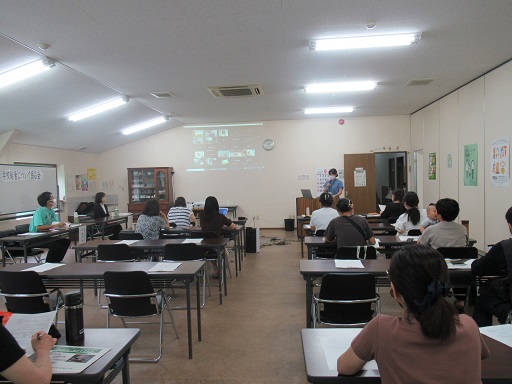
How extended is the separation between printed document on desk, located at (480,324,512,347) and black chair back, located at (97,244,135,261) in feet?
11.4

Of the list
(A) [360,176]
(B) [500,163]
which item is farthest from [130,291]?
(A) [360,176]

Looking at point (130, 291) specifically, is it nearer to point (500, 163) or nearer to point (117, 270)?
point (117, 270)

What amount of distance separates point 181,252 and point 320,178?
252 inches

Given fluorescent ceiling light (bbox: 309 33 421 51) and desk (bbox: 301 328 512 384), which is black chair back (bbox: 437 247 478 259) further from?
fluorescent ceiling light (bbox: 309 33 421 51)

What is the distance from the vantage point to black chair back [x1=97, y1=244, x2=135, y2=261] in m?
4.05

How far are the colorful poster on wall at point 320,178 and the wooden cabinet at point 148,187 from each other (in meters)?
4.02

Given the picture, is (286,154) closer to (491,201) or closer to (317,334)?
(491,201)

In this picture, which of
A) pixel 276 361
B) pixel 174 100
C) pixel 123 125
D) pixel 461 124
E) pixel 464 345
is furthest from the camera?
pixel 123 125

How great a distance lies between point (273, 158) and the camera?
9.95m

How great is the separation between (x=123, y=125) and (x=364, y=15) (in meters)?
6.61

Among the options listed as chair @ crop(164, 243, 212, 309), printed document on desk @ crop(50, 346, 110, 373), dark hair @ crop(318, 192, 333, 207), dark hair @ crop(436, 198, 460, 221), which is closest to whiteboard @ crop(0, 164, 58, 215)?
chair @ crop(164, 243, 212, 309)

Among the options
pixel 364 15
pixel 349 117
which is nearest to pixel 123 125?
pixel 349 117

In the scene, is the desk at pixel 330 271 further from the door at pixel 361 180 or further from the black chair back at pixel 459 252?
the door at pixel 361 180

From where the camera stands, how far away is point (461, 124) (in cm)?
665
